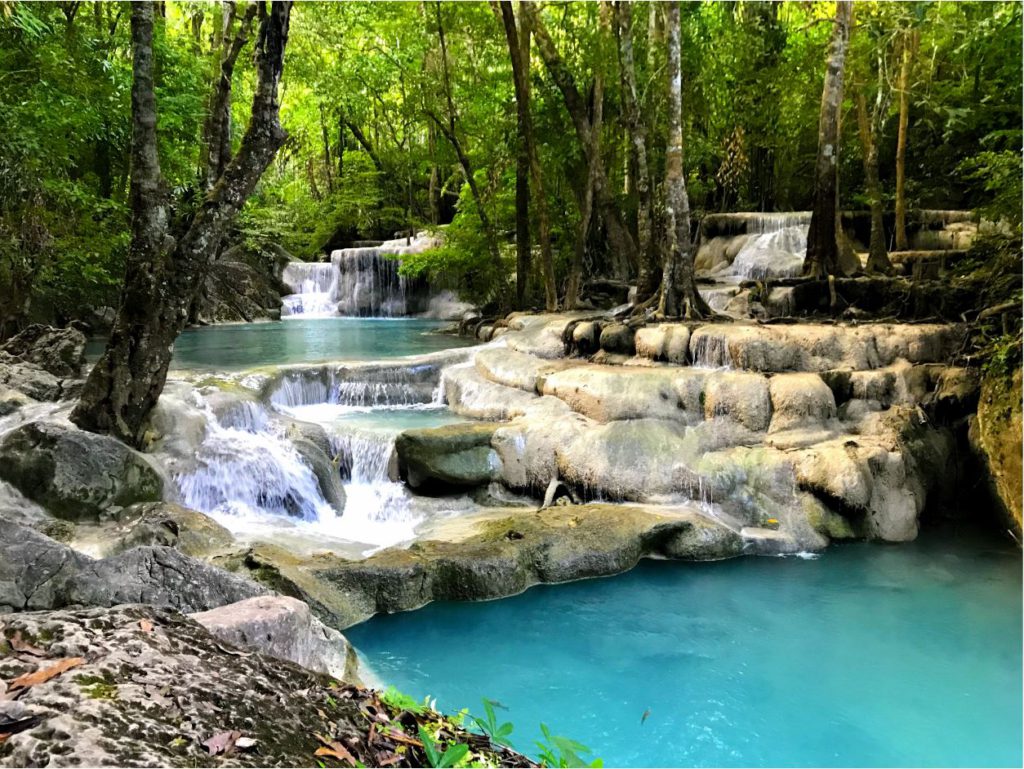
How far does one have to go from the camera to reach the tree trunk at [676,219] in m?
9.10

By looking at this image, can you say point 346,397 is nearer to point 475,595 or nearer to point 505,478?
point 505,478

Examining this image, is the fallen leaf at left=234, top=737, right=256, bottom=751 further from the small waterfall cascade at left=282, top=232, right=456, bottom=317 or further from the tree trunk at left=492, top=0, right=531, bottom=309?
the small waterfall cascade at left=282, top=232, right=456, bottom=317

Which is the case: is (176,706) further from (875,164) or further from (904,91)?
(875,164)

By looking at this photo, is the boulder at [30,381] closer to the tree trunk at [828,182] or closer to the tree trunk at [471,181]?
the tree trunk at [471,181]

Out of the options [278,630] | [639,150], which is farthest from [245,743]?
[639,150]

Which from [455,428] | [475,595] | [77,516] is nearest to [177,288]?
[77,516]

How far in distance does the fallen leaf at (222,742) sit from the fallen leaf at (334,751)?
0.71ft

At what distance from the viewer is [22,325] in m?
10.5

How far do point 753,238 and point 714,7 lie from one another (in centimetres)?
571

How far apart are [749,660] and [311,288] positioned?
19825 millimetres

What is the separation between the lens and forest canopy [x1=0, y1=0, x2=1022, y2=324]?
28.1 ft

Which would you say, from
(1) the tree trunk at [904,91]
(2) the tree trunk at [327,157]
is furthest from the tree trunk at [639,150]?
(2) the tree trunk at [327,157]

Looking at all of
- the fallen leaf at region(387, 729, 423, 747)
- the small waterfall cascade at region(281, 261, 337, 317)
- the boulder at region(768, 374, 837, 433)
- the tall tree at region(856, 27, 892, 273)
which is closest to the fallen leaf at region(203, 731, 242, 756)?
the fallen leaf at region(387, 729, 423, 747)

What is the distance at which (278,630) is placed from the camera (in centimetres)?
279
